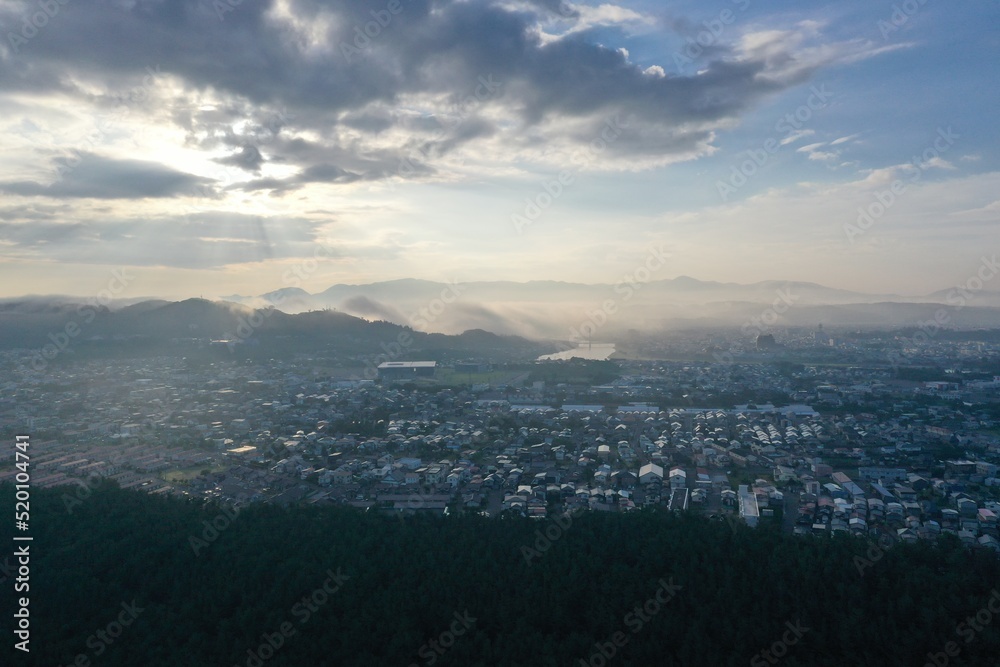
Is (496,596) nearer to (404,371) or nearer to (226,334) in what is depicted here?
(404,371)

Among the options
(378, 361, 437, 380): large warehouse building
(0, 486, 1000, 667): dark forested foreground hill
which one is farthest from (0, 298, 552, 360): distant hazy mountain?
(0, 486, 1000, 667): dark forested foreground hill

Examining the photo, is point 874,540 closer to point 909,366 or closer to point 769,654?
point 769,654

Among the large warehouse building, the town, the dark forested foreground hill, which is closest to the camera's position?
the dark forested foreground hill

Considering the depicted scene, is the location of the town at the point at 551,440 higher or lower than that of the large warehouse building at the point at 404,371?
lower

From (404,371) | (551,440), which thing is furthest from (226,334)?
(551,440)

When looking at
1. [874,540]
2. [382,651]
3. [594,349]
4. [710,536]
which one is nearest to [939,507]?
[874,540]

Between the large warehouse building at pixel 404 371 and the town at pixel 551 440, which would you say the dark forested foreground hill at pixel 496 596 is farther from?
the large warehouse building at pixel 404 371

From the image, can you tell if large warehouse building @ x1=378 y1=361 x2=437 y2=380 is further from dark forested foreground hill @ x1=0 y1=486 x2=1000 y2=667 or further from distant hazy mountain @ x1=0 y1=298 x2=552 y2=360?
dark forested foreground hill @ x1=0 y1=486 x2=1000 y2=667

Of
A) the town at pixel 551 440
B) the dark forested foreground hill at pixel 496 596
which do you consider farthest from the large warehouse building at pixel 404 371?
the dark forested foreground hill at pixel 496 596
